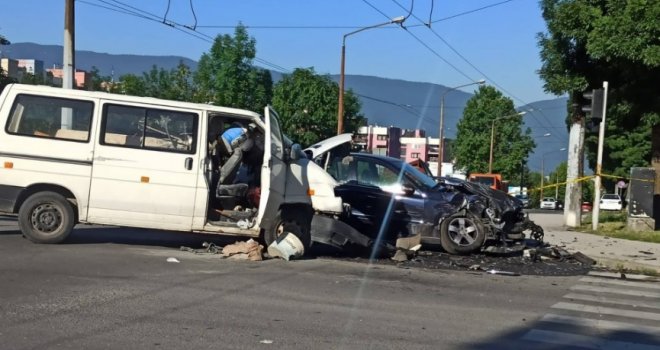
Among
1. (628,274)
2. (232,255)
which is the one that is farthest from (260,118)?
(628,274)

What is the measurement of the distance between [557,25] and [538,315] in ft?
39.2

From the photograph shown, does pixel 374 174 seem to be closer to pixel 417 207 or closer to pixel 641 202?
pixel 417 207

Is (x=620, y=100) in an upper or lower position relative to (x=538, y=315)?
upper

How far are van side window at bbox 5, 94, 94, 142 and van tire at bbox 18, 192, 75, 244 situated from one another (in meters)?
0.89

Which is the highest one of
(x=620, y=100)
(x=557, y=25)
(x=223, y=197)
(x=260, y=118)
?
(x=557, y=25)

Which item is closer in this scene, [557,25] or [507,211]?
[507,211]

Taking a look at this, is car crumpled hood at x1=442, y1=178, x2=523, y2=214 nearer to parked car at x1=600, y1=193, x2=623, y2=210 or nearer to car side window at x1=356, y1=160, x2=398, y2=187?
car side window at x1=356, y1=160, x2=398, y2=187

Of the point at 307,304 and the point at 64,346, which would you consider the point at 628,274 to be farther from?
the point at 64,346

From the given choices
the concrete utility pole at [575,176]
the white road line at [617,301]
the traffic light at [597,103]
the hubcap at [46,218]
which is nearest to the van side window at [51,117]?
the hubcap at [46,218]

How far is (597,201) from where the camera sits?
16.4 meters

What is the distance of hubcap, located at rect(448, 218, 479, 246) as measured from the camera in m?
11.2

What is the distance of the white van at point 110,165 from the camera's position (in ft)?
31.6

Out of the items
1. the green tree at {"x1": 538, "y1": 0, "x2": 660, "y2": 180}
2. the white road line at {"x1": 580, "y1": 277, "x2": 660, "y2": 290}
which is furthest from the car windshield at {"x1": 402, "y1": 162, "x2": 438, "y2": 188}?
the green tree at {"x1": 538, "y1": 0, "x2": 660, "y2": 180}

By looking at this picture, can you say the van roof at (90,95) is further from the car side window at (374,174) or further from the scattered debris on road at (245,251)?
the car side window at (374,174)
